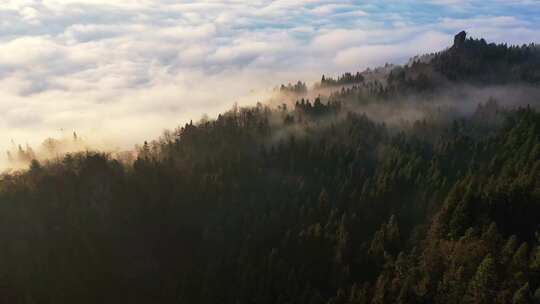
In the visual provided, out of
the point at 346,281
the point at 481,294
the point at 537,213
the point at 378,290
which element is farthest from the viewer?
the point at 346,281

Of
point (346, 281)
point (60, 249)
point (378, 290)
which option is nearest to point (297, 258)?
point (346, 281)

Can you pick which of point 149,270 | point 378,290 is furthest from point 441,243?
point 149,270

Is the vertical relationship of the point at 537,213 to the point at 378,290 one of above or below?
above

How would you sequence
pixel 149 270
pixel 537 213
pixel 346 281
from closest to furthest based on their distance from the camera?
1. pixel 537 213
2. pixel 346 281
3. pixel 149 270

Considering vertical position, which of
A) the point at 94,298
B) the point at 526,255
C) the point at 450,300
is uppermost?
the point at 526,255

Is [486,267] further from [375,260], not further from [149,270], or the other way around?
[149,270]

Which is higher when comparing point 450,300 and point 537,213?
point 537,213

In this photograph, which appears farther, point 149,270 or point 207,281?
point 149,270

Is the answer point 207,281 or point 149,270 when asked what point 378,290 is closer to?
point 207,281

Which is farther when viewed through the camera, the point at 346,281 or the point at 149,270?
the point at 149,270
